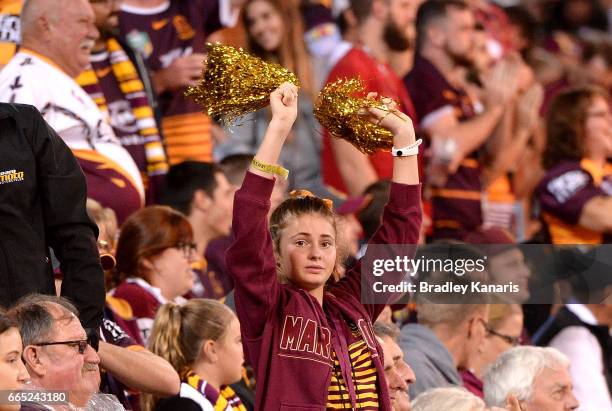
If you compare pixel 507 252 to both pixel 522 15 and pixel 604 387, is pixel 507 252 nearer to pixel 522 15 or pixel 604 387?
pixel 604 387

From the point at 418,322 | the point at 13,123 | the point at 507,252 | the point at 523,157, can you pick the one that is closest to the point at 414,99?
the point at 523,157

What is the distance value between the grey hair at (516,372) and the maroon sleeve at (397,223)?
4.36 ft

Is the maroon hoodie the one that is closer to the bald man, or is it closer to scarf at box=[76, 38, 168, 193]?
the bald man

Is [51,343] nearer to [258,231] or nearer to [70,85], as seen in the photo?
[258,231]

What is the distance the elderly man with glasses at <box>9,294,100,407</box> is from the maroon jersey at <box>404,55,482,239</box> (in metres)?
4.90

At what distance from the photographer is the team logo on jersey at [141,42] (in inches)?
294

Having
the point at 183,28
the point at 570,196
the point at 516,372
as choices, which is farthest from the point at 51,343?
the point at 570,196

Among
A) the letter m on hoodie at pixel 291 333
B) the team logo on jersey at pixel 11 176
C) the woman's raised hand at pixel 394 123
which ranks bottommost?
the letter m on hoodie at pixel 291 333

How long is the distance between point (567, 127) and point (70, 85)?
11.6 feet

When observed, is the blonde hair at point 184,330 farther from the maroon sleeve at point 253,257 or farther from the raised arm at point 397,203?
the maroon sleeve at point 253,257

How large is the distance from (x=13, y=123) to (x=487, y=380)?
7.93ft

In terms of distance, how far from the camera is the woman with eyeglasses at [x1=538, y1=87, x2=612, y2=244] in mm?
8305

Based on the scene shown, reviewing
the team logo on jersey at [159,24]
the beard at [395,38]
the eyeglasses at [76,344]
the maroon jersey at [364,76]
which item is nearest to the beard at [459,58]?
the beard at [395,38]

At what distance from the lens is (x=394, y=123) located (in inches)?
182
